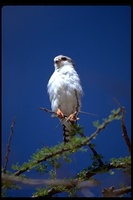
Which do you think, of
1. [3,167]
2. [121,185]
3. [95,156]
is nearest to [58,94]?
[95,156]

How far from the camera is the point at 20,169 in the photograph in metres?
2.52

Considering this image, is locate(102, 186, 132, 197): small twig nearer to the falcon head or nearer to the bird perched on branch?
the bird perched on branch

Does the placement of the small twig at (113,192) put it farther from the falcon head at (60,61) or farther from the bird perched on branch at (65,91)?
the falcon head at (60,61)

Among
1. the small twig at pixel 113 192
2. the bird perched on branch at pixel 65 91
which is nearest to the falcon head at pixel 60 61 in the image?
the bird perched on branch at pixel 65 91

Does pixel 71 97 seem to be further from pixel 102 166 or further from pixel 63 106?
pixel 102 166

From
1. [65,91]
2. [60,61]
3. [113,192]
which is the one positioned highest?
[60,61]

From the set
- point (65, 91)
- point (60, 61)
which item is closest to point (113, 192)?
point (65, 91)

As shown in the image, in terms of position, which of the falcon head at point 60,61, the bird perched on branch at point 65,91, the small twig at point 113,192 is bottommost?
the small twig at point 113,192

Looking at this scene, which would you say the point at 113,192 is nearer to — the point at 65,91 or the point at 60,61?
the point at 65,91

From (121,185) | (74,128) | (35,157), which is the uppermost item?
(74,128)

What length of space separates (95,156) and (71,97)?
7.98 ft

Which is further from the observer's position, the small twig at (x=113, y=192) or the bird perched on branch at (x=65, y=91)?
the bird perched on branch at (x=65, y=91)

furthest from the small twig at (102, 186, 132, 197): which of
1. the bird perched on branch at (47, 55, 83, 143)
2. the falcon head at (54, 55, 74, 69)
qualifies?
the falcon head at (54, 55, 74, 69)

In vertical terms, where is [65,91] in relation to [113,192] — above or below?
above
